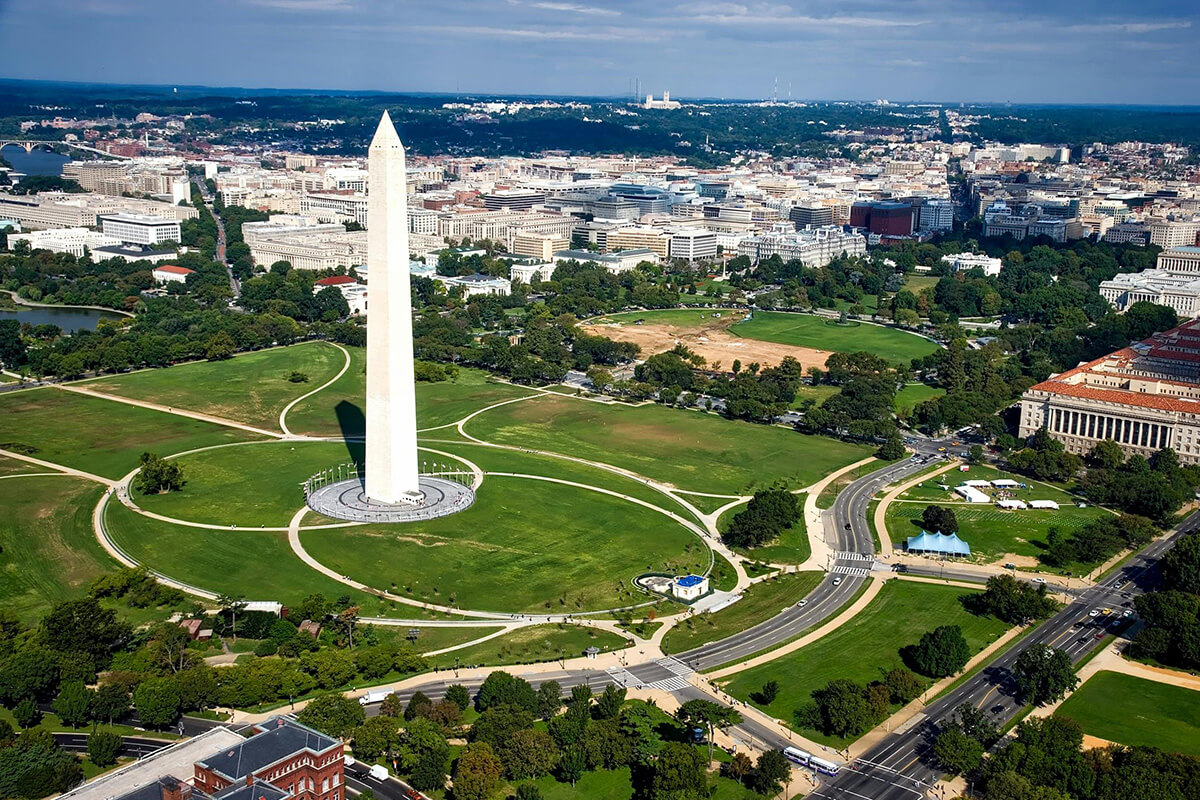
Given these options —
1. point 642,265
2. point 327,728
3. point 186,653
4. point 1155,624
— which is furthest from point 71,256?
point 1155,624

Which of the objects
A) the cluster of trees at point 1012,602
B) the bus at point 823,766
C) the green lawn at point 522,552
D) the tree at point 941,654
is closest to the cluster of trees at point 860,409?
the green lawn at point 522,552

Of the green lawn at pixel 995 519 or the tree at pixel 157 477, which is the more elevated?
the tree at pixel 157 477

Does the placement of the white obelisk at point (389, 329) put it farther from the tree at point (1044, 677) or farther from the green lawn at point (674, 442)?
Answer: the tree at point (1044, 677)

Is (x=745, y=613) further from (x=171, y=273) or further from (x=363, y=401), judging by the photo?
(x=171, y=273)

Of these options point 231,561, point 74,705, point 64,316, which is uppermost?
point 64,316

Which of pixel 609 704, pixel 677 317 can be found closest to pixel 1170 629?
pixel 609 704

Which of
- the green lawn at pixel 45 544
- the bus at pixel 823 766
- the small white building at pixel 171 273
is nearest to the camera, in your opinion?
the bus at pixel 823 766
